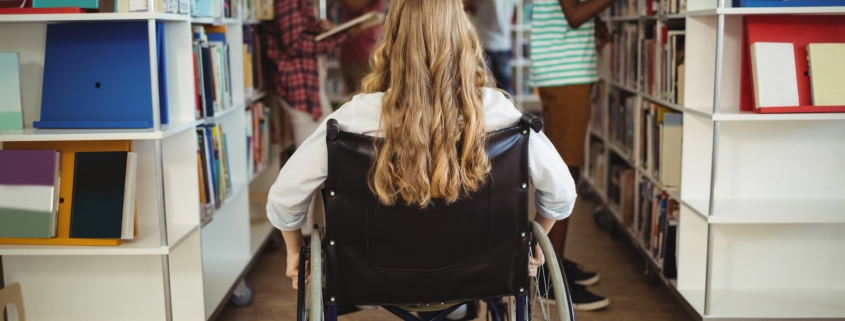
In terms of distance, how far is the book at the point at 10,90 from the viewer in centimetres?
209

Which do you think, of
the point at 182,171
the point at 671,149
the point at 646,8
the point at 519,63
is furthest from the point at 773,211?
the point at 519,63

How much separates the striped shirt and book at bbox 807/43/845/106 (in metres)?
0.82

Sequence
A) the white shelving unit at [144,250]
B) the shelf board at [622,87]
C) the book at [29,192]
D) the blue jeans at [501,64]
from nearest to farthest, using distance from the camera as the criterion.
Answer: the book at [29,192]
the white shelving unit at [144,250]
the shelf board at [622,87]
the blue jeans at [501,64]

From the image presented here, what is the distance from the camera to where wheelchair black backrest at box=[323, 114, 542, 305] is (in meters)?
1.51

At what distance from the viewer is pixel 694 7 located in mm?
2428

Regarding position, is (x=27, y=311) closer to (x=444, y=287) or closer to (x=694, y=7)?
(x=444, y=287)

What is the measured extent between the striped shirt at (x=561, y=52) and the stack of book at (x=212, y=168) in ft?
3.87

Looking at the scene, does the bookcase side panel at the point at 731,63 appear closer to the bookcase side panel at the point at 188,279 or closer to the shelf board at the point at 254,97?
the bookcase side panel at the point at 188,279

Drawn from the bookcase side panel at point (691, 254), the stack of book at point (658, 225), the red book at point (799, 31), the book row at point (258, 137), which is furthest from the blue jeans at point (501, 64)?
the red book at point (799, 31)

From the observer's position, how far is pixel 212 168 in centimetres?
269

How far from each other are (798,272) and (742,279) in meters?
0.18

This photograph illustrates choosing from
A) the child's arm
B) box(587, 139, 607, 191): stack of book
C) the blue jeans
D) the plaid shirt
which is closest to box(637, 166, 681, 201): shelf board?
the child's arm

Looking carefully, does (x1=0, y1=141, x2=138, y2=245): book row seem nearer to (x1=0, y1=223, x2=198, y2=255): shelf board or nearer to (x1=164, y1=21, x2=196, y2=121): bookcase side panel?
(x1=0, y1=223, x2=198, y2=255): shelf board

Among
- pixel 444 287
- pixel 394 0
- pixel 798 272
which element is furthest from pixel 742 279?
pixel 394 0
